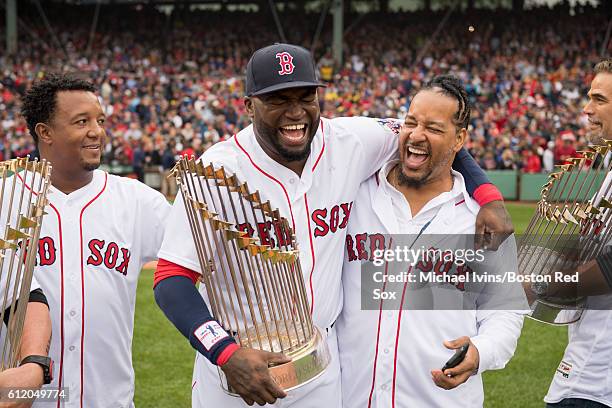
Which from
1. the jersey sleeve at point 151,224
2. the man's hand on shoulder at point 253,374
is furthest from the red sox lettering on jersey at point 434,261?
the jersey sleeve at point 151,224

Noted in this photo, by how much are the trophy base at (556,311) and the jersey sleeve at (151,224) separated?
1.84m

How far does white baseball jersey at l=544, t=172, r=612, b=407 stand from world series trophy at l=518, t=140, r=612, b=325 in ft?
0.32

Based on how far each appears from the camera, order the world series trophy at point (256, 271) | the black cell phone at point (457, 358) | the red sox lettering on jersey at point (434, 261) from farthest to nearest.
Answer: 1. the red sox lettering on jersey at point (434, 261)
2. the black cell phone at point (457, 358)
3. the world series trophy at point (256, 271)

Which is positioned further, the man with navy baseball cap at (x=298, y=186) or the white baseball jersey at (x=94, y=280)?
the white baseball jersey at (x=94, y=280)

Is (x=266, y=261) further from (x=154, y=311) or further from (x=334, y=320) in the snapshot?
(x=154, y=311)

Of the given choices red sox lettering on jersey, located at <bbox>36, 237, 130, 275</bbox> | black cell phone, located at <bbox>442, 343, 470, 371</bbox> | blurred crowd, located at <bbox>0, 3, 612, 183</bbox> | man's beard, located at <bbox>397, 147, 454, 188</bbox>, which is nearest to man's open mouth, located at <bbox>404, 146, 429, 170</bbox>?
man's beard, located at <bbox>397, 147, 454, 188</bbox>

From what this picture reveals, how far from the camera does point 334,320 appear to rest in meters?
3.52

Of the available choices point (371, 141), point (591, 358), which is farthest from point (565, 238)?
point (371, 141)

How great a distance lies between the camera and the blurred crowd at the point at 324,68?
24.3 meters

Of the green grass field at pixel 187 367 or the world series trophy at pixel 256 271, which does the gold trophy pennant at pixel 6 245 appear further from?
the green grass field at pixel 187 367

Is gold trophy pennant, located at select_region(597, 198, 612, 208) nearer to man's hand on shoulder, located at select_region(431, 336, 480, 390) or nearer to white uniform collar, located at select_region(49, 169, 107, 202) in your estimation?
man's hand on shoulder, located at select_region(431, 336, 480, 390)

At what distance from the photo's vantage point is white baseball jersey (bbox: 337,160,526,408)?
335cm

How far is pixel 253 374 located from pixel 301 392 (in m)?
0.70

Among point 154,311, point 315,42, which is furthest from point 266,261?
point 315,42
